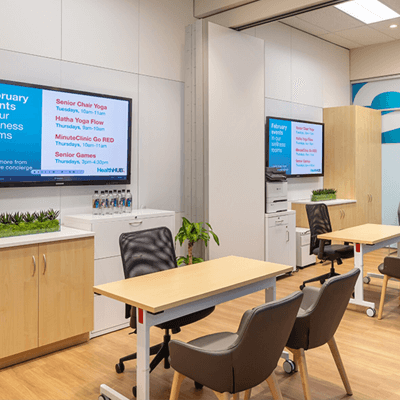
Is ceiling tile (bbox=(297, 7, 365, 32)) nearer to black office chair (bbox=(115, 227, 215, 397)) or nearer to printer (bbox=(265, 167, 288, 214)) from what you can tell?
printer (bbox=(265, 167, 288, 214))

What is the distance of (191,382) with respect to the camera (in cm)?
304

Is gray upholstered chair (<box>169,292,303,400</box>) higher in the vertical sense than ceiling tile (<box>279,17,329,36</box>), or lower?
lower

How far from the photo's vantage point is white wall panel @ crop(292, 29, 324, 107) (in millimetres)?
7078

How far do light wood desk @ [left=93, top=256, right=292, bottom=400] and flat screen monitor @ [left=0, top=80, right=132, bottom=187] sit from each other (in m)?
1.61

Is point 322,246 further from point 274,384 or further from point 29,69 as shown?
point 29,69

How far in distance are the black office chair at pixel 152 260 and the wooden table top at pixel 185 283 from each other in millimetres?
250

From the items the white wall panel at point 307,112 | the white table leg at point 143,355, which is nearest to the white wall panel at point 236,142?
the white wall panel at point 307,112

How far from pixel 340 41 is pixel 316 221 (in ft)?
13.1

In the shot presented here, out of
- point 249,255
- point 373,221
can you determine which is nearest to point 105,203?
point 249,255

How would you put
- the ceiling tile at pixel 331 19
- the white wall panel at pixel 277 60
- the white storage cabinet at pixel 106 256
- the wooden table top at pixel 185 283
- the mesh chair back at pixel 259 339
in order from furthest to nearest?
1. the white wall panel at pixel 277 60
2. the ceiling tile at pixel 331 19
3. the white storage cabinet at pixel 106 256
4. the wooden table top at pixel 185 283
5. the mesh chair back at pixel 259 339

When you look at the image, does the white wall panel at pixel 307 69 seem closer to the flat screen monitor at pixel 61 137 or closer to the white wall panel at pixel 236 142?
the white wall panel at pixel 236 142

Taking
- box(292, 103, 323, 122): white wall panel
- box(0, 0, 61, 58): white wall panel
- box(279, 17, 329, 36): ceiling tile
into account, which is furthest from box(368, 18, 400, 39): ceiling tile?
box(0, 0, 61, 58): white wall panel

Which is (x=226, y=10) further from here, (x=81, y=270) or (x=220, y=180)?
(x=81, y=270)

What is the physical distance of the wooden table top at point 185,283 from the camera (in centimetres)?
233
